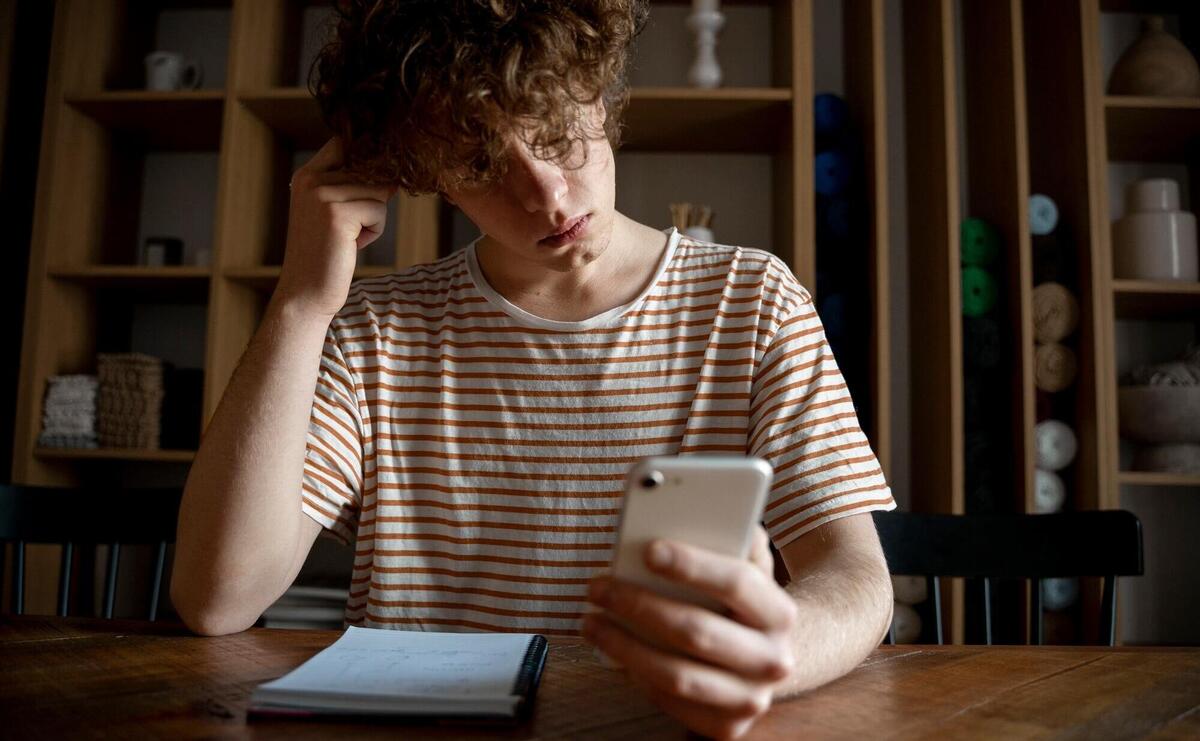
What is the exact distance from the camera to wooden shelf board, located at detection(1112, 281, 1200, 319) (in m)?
2.02

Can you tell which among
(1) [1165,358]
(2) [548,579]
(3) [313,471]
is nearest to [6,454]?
(3) [313,471]

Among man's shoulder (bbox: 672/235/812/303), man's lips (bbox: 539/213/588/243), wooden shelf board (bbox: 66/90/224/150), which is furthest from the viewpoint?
wooden shelf board (bbox: 66/90/224/150)

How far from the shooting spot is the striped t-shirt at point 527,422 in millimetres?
1032

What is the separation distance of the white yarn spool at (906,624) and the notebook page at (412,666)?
1.48m

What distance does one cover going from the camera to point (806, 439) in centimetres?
93

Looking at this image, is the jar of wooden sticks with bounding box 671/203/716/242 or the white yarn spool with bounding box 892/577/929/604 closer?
the white yarn spool with bounding box 892/577/929/604

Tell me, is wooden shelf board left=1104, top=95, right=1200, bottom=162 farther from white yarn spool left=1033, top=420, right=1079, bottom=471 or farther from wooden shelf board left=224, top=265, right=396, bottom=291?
wooden shelf board left=224, top=265, right=396, bottom=291

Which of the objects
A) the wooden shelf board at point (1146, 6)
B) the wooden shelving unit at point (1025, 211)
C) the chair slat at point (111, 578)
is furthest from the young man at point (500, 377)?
the wooden shelf board at point (1146, 6)

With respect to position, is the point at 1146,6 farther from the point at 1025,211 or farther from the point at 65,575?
the point at 65,575

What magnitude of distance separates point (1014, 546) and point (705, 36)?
5.11 ft

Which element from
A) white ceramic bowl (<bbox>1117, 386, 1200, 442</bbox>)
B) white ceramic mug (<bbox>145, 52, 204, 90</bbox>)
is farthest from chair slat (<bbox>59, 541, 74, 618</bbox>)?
white ceramic bowl (<bbox>1117, 386, 1200, 442</bbox>)

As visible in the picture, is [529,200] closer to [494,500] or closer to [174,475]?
[494,500]

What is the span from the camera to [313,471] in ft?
3.33

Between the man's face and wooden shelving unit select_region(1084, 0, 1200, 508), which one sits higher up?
wooden shelving unit select_region(1084, 0, 1200, 508)
